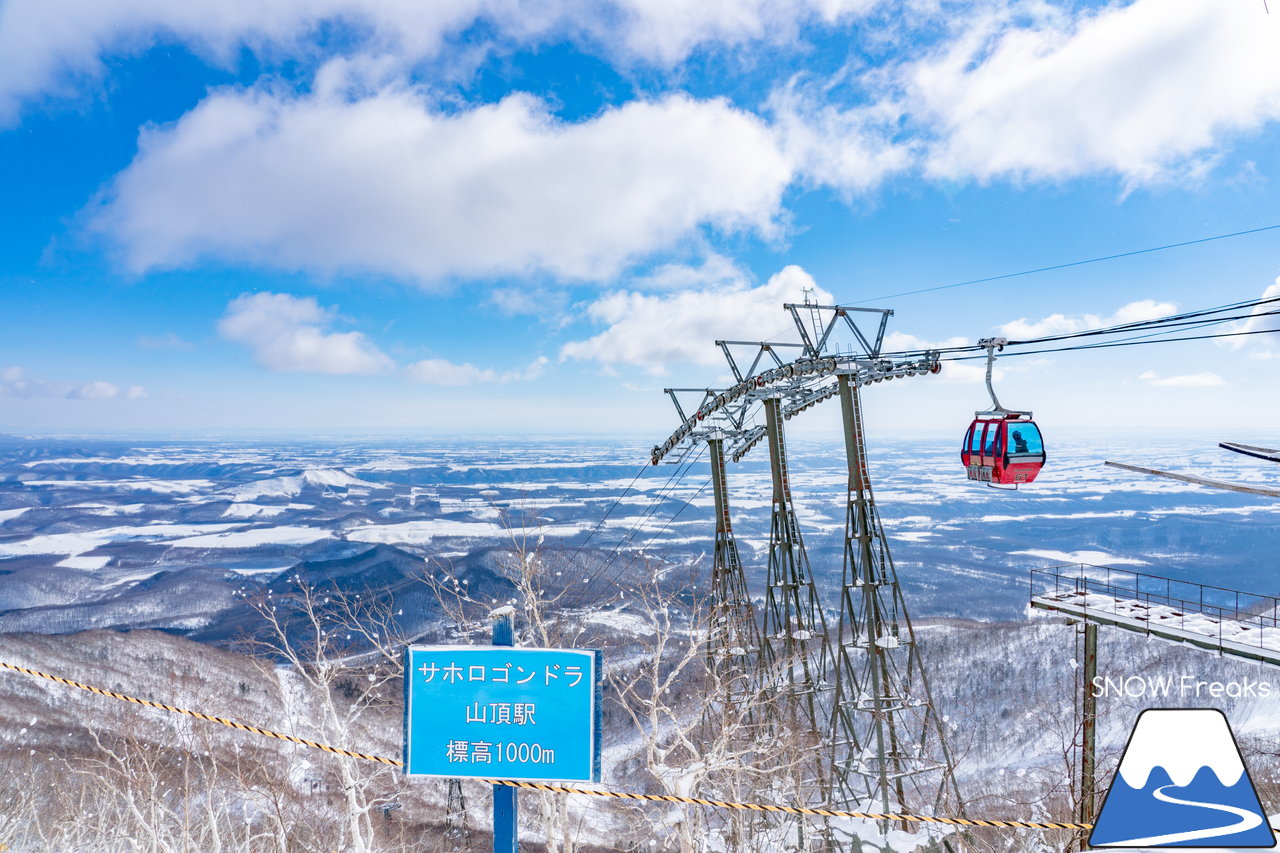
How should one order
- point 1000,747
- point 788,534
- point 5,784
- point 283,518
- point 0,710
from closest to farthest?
point 788,534 < point 5,784 < point 0,710 < point 1000,747 < point 283,518

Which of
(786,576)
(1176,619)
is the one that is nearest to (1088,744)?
(1176,619)

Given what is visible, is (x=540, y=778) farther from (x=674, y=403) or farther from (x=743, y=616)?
(x=674, y=403)

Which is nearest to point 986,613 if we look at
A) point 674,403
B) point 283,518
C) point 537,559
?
point 674,403

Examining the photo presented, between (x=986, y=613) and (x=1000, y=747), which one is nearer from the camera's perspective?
(x=1000, y=747)

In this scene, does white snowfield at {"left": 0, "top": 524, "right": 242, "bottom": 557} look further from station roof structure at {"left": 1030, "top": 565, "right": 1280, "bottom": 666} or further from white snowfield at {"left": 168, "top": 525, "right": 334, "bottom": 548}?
station roof structure at {"left": 1030, "top": 565, "right": 1280, "bottom": 666}

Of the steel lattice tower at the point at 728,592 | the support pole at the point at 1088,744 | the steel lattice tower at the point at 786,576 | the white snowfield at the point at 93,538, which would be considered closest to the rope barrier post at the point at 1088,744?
the support pole at the point at 1088,744

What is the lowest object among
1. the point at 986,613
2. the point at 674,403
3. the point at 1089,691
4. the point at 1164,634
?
the point at 986,613

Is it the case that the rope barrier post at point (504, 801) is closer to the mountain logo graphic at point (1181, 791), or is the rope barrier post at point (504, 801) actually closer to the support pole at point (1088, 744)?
the mountain logo graphic at point (1181, 791)
